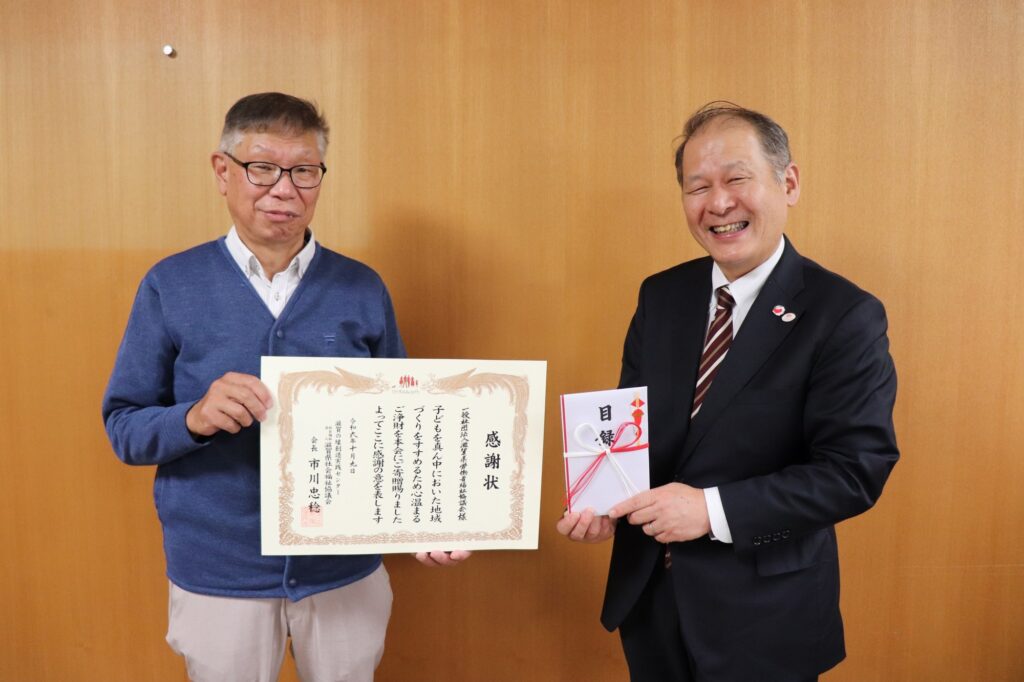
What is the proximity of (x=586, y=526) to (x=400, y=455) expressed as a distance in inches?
15.1

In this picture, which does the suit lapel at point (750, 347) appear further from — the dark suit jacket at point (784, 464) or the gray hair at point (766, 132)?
the gray hair at point (766, 132)

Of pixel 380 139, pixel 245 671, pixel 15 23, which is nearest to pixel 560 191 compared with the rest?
pixel 380 139

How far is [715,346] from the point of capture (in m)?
1.41

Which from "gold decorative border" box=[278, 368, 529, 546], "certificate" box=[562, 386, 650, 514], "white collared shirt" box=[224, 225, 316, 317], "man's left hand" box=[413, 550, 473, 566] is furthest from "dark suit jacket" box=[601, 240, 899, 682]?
"white collared shirt" box=[224, 225, 316, 317]

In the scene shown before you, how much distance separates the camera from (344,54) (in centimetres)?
200

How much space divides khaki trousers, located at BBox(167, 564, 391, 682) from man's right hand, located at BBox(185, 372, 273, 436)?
0.39 m

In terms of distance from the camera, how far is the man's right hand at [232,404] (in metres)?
1.30

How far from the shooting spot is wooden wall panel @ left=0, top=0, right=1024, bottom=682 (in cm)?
202

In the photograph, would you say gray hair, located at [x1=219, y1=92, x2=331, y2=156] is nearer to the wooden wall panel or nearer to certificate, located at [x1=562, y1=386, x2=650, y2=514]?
the wooden wall panel

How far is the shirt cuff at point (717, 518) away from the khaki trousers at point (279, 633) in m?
0.78

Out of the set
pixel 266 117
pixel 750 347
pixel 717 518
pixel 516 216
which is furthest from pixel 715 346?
pixel 266 117

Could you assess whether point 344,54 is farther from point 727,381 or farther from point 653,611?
point 653,611

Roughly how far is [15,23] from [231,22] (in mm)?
614

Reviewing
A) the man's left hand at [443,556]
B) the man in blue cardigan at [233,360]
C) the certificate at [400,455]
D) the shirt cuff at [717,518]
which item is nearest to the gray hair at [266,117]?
the man in blue cardigan at [233,360]
